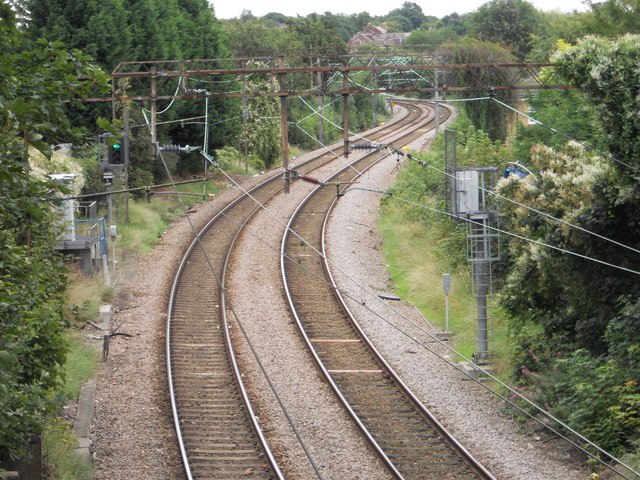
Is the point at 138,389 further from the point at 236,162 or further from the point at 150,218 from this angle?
the point at 236,162

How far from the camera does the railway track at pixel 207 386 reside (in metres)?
13.0

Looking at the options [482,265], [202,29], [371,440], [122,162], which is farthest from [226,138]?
[371,440]

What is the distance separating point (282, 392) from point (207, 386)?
1405 mm

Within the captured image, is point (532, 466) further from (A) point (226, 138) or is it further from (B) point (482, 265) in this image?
(A) point (226, 138)

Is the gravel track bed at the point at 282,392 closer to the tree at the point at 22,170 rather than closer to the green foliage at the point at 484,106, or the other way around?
the tree at the point at 22,170

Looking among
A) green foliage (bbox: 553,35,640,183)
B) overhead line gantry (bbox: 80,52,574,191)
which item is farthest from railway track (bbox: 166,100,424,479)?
green foliage (bbox: 553,35,640,183)

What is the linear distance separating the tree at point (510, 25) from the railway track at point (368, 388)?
A: 62.8 metres

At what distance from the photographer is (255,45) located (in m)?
69.4

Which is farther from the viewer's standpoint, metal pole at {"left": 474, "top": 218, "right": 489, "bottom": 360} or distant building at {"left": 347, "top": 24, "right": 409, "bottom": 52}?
distant building at {"left": 347, "top": 24, "right": 409, "bottom": 52}

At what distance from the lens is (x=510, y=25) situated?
277 feet

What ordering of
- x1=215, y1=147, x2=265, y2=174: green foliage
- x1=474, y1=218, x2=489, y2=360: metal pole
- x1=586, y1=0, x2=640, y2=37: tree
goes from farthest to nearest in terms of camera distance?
1. x1=215, y1=147, x2=265, y2=174: green foliage
2. x1=586, y1=0, x2=640, y2=37: tree
3. x1=474, y1=218, x2=489, y2=360: metal pole

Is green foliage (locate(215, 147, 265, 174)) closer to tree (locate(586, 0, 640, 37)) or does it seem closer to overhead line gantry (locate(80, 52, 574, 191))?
overhead line gantry (locate(80, 52, 574, 191))

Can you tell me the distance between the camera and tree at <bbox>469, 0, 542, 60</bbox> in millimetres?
84000

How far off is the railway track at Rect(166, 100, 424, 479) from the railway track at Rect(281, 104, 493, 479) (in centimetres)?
168
